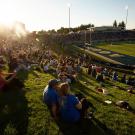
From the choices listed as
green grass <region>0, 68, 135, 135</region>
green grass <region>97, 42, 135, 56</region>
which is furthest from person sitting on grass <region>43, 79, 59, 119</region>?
green grass <region>97, 42, 135, 56</region>

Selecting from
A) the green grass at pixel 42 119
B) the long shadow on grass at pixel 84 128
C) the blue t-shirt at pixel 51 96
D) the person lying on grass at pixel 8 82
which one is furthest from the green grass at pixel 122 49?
the long shadow on grass at pixel 84 128

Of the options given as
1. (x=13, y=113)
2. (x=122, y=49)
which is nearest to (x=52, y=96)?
(x=13, y=113)

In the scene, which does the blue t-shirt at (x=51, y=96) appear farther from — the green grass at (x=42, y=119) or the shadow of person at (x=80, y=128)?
the shadow of person at (x=80, y=128)

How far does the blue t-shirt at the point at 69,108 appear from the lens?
952 cm

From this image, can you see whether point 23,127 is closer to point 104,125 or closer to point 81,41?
point 104,125

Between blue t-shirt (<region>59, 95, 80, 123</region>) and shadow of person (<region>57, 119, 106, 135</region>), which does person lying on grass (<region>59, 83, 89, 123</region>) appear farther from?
shadow of person (<region>57, 119, 106, 135</region>)

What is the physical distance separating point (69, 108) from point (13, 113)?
222 cm

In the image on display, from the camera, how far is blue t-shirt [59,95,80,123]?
31.2 ft

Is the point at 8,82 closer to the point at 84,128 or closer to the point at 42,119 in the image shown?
the point at 42,119

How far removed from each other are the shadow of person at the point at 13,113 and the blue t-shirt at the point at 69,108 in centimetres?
132

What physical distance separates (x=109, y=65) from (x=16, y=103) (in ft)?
116

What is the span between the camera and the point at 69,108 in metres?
9.62

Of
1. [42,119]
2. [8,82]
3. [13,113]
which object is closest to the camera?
[42,119]

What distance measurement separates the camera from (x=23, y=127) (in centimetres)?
941
